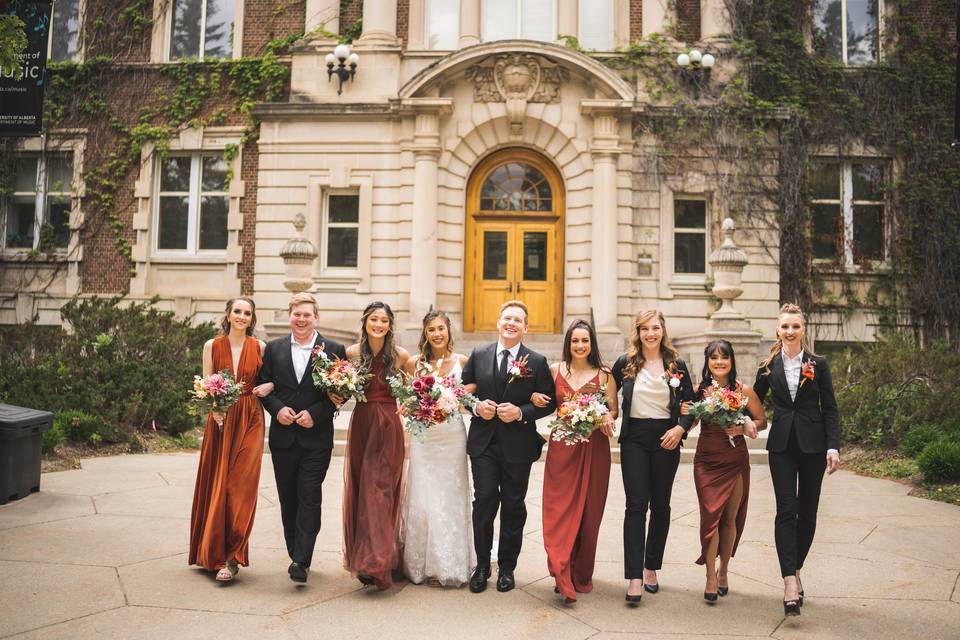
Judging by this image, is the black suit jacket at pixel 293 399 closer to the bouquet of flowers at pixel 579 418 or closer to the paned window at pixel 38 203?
the bouquet of flowers at pixel 579 418

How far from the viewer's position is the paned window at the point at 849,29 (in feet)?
56.2

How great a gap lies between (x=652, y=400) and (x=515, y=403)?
2.94 feet

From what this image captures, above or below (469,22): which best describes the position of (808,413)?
below

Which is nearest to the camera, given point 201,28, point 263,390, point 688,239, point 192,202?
point 263,390

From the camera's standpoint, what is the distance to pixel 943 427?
923 cm

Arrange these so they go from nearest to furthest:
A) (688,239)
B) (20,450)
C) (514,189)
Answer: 1. (20,450)
2. (688,239)
3. (514,189)

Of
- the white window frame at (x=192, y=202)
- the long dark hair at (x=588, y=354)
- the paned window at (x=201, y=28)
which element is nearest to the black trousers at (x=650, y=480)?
the long dark hair at (x=588, y=354)

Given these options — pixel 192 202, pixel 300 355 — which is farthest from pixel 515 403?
pixel 192 202

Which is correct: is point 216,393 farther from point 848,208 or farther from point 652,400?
point 848,208

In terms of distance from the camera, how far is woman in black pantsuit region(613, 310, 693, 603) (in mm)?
4652

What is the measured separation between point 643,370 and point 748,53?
1312cm

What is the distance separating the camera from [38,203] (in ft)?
57.3

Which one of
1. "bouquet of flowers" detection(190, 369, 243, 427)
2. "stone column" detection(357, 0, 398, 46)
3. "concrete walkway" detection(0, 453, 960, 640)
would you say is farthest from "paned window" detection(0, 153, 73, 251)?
"bouquet of flowers" detection(190, 369, 243, 427)

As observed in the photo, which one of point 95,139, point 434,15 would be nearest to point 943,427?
point 434,15
